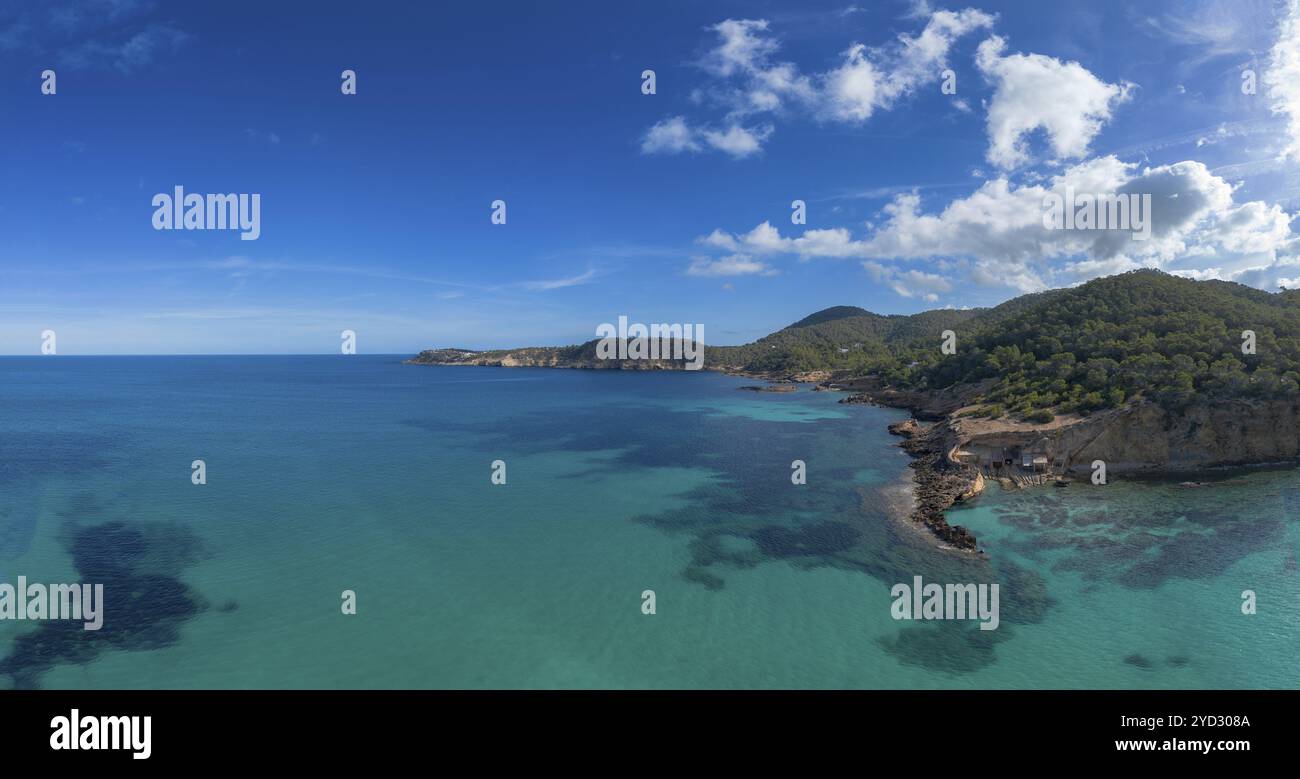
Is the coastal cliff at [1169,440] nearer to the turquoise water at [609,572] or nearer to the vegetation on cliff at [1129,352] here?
the vegetation on cliff at [1129,352]

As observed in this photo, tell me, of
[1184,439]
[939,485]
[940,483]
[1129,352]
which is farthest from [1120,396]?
[939,485]

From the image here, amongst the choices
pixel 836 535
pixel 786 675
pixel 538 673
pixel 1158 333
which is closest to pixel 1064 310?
pixel 1158 333

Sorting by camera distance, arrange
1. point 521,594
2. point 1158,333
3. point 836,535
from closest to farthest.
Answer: point 521,594, point 836,535, point 1158,333

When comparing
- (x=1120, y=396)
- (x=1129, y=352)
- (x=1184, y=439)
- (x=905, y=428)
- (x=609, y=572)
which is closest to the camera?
(x=609, y=572)

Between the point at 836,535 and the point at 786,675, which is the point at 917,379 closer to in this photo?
the point at 836,535

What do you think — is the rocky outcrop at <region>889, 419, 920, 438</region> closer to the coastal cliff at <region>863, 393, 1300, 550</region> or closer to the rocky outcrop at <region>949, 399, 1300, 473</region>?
the coastal cliff at <region>863, 393, 1300, 550</region>

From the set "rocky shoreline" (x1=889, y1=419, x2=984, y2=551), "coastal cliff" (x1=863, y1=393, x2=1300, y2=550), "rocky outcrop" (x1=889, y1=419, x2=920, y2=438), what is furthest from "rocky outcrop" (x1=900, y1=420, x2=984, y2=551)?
"rocky outcrop" (x1=889, y1=419, x2=920, y2=438)

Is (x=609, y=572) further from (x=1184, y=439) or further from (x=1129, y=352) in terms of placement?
(x=1129, y=352)

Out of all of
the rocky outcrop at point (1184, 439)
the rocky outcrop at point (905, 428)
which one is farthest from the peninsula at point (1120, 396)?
the rocky outcrop at point (905, 428)
